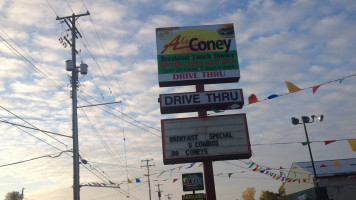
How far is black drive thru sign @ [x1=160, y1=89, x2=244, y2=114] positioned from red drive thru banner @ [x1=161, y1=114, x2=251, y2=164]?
63 centimetres

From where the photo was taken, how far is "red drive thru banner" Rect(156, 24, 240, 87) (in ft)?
56.7

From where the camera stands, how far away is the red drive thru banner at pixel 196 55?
1730 centimetres

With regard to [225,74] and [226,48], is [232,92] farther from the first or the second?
[226,48]

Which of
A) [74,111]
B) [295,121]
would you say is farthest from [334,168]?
[74,111]

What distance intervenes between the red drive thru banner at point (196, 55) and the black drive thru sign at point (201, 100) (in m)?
1.24

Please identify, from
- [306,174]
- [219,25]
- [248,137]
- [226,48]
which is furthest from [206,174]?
[306,174]

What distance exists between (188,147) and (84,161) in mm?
7069

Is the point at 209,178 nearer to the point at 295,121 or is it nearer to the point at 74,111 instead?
the point at 74,111

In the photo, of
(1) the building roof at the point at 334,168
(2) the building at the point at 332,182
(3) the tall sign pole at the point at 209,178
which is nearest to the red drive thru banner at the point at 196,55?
(3) the tall sign pole at the point at 209,178

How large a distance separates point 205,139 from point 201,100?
2.04 m

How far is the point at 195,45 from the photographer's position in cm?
1781

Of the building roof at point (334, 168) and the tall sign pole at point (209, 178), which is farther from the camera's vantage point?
the building roof at point (334, 168)

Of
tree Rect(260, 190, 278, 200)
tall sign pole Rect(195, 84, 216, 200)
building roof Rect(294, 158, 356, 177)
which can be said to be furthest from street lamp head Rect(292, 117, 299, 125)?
tree Rect(260, 190, 278, 200)

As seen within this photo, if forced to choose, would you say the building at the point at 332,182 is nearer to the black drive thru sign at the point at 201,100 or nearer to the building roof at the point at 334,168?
the building roof at the point at 334,168
